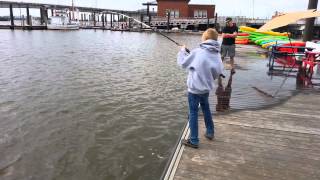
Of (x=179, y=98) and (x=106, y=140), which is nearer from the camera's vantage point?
(x=106, y=140)

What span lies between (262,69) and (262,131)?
9.48m

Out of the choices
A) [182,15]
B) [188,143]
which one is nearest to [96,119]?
[188,143]

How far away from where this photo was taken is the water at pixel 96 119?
22.4ft

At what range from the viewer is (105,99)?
1178 centimetres

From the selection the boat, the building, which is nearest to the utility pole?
the building

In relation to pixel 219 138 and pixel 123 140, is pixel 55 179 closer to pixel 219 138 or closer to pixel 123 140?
pixel 123 140

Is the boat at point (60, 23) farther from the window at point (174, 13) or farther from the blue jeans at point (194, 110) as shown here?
the blue jeans at point (194, 110)

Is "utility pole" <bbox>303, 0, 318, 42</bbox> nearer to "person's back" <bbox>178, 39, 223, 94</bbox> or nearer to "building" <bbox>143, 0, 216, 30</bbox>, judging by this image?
"person's back" <bbox>178, 39, 223, 94</bbox>

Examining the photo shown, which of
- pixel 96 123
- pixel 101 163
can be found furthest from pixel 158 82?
pixel 101 163

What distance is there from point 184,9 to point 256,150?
8486 centimetres

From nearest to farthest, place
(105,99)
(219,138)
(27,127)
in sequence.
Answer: (219,138), (27,127), (105,99)

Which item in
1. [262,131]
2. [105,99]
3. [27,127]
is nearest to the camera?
[262,131]

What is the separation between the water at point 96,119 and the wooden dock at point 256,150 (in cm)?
119

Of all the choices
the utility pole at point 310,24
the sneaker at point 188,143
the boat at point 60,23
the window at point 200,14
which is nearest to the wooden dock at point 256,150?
the sneaker at point 188,143
